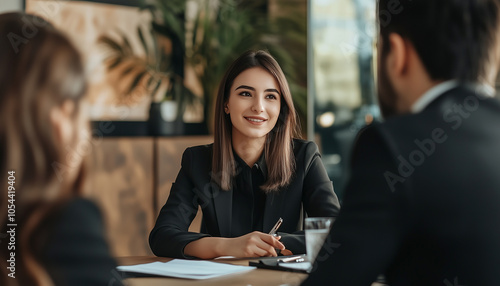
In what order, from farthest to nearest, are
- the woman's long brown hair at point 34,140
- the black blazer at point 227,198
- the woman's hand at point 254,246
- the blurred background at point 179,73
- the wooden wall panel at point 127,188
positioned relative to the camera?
1. the blurred background at point 179,73
2. the wooden wall panel at point 127,188
3. the black blazer at point 227,198
4. the woman's hand at point 254,246
5. the woman's long brown hair at point 34,140

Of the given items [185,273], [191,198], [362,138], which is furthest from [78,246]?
[191,198]

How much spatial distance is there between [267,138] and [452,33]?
160 cm

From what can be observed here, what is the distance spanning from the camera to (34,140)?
0.84 m

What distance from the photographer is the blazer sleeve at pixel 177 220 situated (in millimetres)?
2012

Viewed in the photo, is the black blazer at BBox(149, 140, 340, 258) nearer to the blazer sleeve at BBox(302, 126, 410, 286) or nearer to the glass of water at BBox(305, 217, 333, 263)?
the glass of water at BBox(305, 217, 333, 263)

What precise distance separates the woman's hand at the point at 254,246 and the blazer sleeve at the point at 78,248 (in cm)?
105

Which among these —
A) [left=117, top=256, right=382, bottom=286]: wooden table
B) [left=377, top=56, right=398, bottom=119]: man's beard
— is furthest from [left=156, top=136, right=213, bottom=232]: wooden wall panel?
[left=377, top=56, right=398, bottom=119]: man's beard

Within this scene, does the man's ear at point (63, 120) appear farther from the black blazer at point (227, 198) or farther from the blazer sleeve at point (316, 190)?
the blazer sleeve at point (316, 190)

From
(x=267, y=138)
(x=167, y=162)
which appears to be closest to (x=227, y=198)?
(x=267, y=138)

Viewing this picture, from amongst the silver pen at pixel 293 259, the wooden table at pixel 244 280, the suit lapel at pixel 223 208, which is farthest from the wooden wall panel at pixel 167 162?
the wooden table at pixel 244 280

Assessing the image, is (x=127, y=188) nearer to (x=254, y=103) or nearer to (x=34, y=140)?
(x=254, y=103)

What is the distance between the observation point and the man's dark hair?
39.0 inches

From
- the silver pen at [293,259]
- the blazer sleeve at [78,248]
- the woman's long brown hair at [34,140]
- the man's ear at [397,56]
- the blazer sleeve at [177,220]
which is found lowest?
the silver pen at [293,259]

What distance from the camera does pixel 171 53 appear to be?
4.30m
